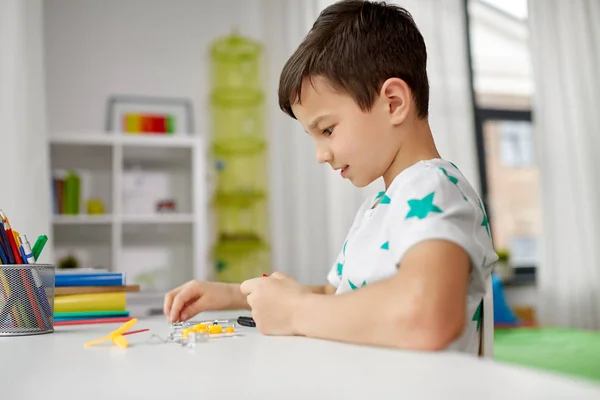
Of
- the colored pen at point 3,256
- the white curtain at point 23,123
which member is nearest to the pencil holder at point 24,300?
the colored pen at point 3,256

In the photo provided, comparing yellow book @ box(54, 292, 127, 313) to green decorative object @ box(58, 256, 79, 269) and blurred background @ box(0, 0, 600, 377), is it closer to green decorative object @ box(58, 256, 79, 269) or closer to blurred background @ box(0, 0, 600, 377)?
blurred background @ box(0, 0, 600, 377)

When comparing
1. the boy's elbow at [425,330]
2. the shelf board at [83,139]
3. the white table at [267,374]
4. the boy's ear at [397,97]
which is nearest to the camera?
the white table at [267,374]

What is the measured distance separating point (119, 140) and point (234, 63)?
3.26 ft

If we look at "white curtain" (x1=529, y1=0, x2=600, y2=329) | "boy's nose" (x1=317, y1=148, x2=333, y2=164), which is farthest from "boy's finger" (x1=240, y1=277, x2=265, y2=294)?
"white curtain" (x1=529, y1=0, x2=600, y2=329)

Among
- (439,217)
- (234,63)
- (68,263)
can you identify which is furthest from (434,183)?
(234,63)

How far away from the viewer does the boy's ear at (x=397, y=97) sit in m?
0.84

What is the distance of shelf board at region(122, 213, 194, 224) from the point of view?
3641 millimetres

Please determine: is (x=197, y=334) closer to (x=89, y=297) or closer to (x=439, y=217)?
(x=439, y=217)

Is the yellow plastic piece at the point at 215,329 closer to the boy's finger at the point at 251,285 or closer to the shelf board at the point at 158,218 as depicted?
the boy's finger at the point at 251,285

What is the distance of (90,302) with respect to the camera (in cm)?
109

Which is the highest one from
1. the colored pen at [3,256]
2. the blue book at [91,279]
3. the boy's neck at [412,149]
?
the boy's neck at [412,149]

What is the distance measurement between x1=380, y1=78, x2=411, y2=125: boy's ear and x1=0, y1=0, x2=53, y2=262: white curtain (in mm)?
1909

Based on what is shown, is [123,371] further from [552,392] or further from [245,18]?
[245,18]

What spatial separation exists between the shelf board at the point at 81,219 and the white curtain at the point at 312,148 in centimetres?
106
